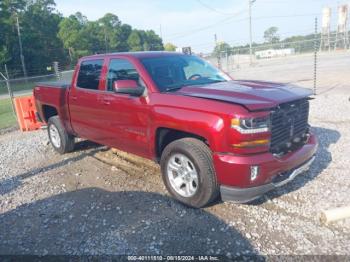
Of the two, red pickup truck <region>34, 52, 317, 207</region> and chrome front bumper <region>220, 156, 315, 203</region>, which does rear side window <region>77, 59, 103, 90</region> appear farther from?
chrome front bumper <region>220, 156, 315, 203</region>

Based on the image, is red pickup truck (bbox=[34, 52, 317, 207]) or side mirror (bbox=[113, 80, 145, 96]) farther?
side mirror (bbox=[113, 80, 145, 96])

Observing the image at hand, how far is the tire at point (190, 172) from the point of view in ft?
12.5

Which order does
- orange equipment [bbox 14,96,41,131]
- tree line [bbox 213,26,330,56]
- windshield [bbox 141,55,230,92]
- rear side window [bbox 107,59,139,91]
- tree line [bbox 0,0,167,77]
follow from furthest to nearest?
tree line [bbox 0,0,167,77] < tree line [bbox 213,26,330,56] < orange equipment [bbox 14,96,41,131] < rear side window [bbox 107,59,139,91] < windshield [bbox 141,55,230,92]

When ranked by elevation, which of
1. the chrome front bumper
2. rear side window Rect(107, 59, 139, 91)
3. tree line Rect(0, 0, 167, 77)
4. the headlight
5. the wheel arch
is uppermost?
tree line Rect(0, 0, 167, 77)

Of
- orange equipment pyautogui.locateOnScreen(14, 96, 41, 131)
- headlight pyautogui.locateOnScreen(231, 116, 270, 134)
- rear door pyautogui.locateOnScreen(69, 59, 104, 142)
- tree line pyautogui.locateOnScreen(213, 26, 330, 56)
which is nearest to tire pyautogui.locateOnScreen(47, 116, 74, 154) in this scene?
rear door pyautogui.locateOnScreen(69, 59, 104, 142)

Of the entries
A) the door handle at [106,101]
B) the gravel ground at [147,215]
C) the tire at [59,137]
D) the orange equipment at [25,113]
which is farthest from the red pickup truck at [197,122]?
the orange equipment at [25,113]

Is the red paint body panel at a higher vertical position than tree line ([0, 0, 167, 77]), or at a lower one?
lower

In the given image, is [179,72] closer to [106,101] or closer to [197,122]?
[106,101]

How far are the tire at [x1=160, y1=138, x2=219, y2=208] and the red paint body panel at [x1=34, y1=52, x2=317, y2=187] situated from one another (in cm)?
15

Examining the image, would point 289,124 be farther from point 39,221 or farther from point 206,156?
point 39,221

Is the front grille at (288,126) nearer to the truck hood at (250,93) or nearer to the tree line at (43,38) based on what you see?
the truck hood at (250,93)

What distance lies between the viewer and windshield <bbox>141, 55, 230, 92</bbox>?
4.60 metres

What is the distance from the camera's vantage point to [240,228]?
Result: 3709mm

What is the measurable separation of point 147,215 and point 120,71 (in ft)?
7.14
